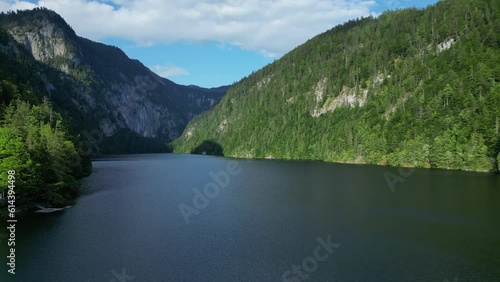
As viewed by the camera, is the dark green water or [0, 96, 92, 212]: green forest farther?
[0, 96, 92, 212]: green forest

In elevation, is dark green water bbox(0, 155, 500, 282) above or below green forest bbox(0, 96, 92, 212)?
below

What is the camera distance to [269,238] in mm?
51281

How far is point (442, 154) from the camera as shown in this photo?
146m

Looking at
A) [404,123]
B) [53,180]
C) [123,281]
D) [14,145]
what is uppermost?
[404,123]

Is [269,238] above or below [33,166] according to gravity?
below

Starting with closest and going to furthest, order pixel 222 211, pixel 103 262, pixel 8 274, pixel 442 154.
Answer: pixel 8 274, pixel 103 262, pixel 222 211, pixel 442 154

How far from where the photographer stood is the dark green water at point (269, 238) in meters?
38.8

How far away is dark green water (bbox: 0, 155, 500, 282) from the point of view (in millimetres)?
38750

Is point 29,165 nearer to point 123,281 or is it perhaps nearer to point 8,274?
point 8,274

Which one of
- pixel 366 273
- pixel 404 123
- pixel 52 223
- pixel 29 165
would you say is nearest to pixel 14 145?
pixel 29 165

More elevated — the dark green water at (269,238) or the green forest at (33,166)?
the green forest at (33,166)

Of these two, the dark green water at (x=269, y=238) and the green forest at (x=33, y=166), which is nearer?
the dark green water at (x=269, y=238)

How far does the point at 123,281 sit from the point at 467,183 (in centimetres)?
8933

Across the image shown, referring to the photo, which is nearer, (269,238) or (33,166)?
(269,238)
